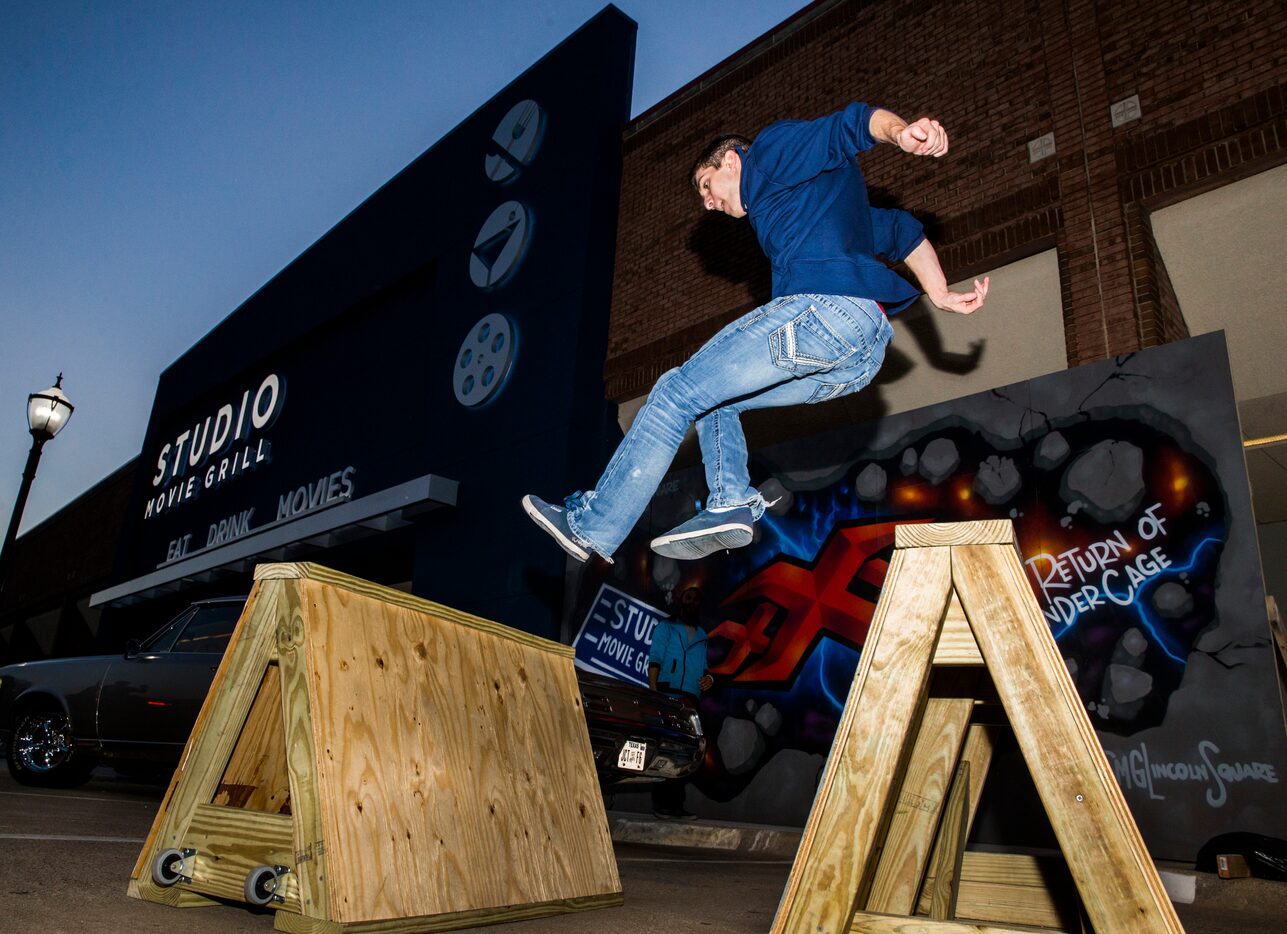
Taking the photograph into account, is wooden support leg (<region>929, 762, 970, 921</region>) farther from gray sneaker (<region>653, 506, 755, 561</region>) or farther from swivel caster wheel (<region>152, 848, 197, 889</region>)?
swivel caster wheel (<region>152, 848, 197, 889</region>)

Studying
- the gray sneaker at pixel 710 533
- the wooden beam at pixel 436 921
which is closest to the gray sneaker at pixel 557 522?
the gray sneaker at pixel 710 533

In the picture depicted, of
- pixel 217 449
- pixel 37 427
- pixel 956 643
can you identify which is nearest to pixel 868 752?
pixel 956 643

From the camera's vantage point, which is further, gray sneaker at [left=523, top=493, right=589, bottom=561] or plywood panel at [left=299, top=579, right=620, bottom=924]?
gray sneaker at [left=523, top=493, right=589, bottom=561]

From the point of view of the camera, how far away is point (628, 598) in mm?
10273

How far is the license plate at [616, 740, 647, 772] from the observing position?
5.74 m

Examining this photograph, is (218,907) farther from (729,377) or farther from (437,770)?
(729,377)

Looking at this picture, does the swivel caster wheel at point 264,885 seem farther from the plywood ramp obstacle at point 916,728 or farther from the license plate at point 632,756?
the license plate at point 632,756

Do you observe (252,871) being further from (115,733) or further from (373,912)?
(115,733)

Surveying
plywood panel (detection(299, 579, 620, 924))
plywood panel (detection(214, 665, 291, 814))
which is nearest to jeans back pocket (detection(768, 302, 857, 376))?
plywood panel (detection(299, 579, 620, 924))

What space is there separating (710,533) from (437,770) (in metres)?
1.03

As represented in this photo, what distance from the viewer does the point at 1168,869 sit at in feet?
16.3

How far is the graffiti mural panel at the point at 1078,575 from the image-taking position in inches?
230

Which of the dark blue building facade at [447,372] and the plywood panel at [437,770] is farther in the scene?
the dark blue building facade at [447,372]

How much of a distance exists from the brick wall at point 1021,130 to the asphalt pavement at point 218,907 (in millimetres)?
4453
